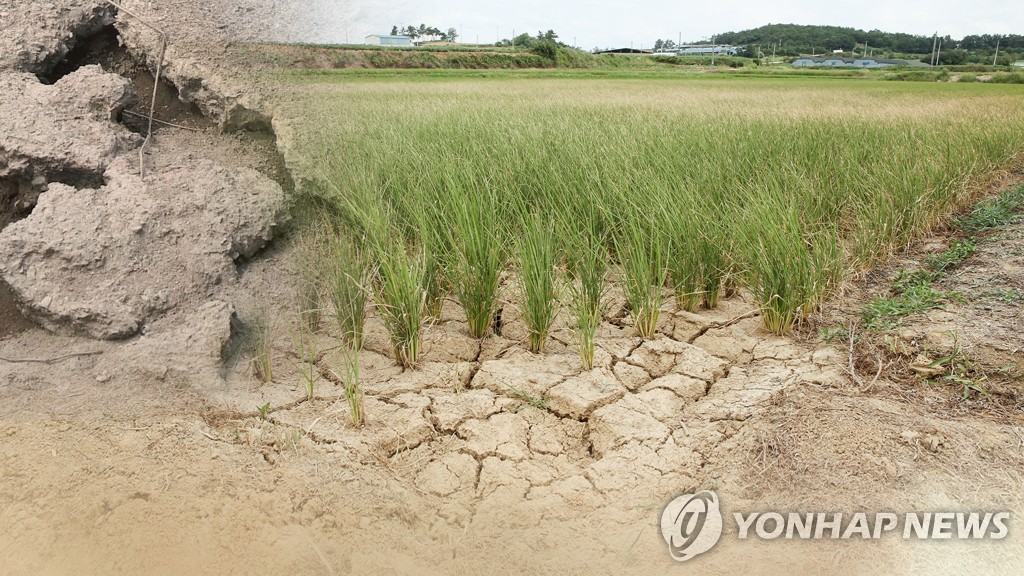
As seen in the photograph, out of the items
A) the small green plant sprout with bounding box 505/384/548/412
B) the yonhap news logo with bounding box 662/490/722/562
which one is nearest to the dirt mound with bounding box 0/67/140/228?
the small green plant sprout with bounding box 505/384/548/412

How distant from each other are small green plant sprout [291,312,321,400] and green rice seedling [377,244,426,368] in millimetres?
275

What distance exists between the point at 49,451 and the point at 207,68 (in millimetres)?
1472

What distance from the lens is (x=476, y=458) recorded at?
206 cm

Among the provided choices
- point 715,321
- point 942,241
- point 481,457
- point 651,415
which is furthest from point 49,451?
point 942,241

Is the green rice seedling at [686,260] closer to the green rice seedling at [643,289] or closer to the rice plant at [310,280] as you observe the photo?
the green rice seedling at [643,289]

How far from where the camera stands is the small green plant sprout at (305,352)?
235 centimetres

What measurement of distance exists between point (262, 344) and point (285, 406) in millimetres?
321

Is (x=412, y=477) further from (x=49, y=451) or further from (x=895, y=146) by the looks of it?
(x=895, y=146)

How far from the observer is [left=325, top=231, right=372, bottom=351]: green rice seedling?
8.45ft

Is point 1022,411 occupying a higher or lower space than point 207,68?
lower

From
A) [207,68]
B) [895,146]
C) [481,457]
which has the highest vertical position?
[207,68]

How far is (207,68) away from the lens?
9.04 ft

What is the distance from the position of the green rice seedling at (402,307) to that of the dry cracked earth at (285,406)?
0.07 m

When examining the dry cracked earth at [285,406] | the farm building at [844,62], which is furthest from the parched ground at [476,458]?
the farm building at [844,62]
